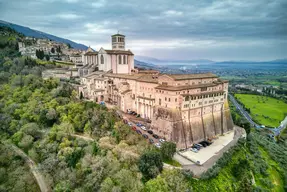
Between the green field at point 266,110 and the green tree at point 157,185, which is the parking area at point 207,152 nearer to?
the green tree at point 157,185

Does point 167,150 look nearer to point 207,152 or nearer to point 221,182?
point 221,182

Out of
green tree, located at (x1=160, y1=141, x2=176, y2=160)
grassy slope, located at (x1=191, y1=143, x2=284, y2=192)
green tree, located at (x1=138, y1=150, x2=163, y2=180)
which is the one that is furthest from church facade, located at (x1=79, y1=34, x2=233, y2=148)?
green tree, located at (x1=138, y1=150, x2=163, y2=180)

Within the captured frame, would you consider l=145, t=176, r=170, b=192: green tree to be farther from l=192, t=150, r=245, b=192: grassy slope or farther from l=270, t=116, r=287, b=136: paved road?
l=270, t=116, r=287, b=136: paved road

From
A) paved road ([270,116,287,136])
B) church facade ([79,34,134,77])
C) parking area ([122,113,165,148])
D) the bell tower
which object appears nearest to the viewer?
parking area ([122,113,165,148])

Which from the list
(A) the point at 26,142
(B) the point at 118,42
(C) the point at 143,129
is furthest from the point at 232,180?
(B) the point at 118,42

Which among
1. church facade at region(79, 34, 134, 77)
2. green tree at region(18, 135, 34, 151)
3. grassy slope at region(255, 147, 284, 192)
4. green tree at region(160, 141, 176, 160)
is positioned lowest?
grassy slope at region(255, 147, 284, 192)

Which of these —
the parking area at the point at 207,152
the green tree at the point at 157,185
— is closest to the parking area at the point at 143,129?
the parking area at the point at 207,152

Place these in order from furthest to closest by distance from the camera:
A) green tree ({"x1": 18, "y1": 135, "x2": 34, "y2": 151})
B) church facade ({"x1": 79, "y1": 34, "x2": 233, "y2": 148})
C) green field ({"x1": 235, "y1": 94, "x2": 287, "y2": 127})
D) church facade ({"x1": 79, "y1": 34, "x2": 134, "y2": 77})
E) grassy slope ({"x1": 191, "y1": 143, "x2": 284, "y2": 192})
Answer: green field ({"x1": 235, "y1": 94, "x2": 287, "y2": 127})
church facade ({"x1": 79, "y1": 34, "x2": 134, "y2": 77})
green tree ({"x1": 18, "y1": 135, "x2": 34, "y2": 151})
church facade ({"x1": 79, "y1": 34, "x2": 233, "y2": 148})
grassy slope ({"x1": 191, "y1": 143, "x2": 284, "y2": 192})

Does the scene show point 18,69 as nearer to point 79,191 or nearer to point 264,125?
point 79,191
